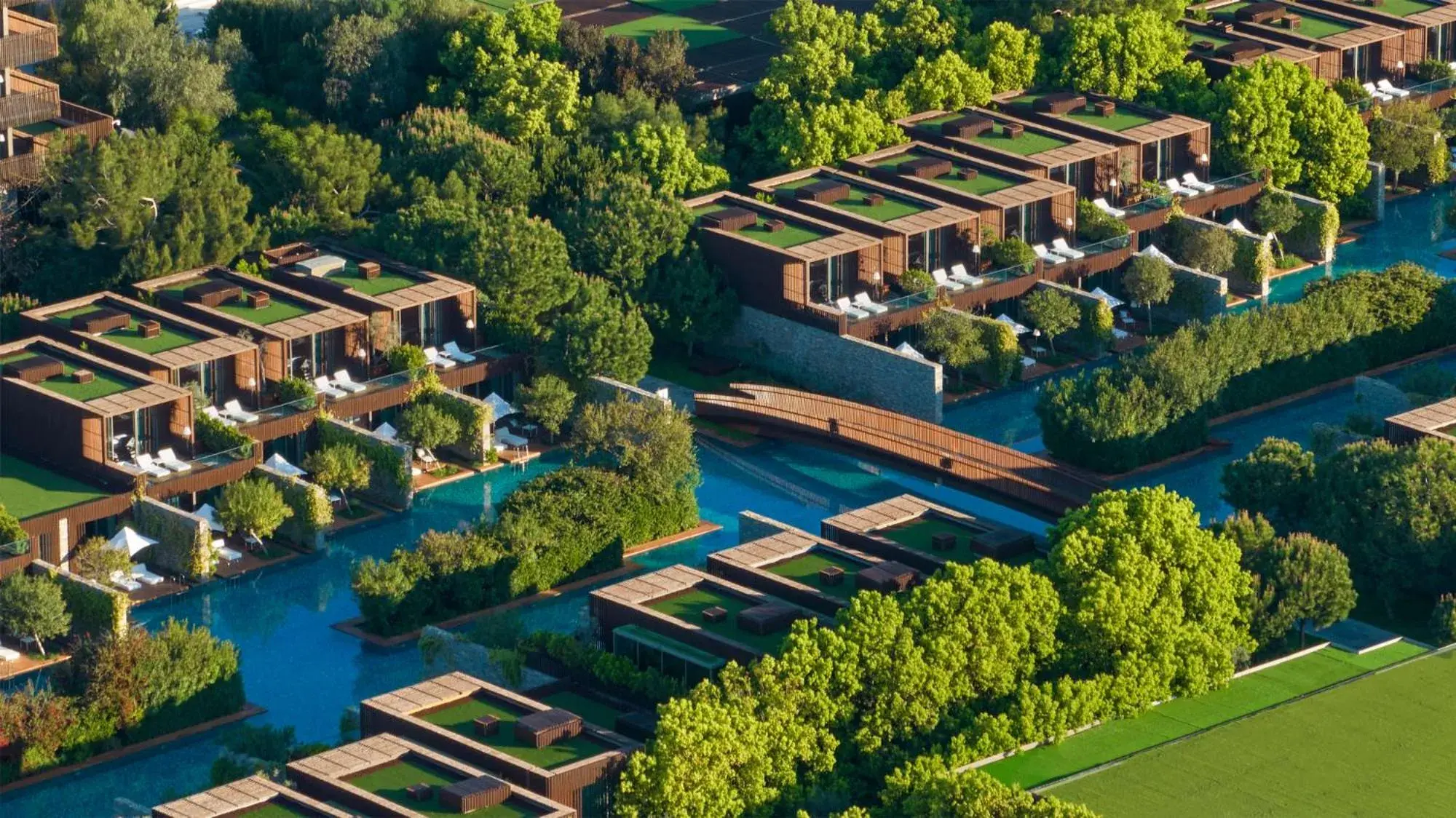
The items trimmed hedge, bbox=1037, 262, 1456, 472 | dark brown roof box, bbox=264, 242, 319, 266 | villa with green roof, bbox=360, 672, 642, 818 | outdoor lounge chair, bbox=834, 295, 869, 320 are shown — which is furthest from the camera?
outdoor lounge chair, bbox=834, 295, 869, 320

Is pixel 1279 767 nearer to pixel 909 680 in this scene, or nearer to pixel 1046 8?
pixel 909 680

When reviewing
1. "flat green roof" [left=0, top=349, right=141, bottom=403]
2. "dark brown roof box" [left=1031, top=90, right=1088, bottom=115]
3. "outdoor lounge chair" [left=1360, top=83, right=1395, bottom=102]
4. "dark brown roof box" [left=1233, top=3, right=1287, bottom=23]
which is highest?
"dark brown roof box" [left=1233, top=3, right=1287, bottom=23]

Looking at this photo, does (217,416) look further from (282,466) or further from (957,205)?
(957,205)

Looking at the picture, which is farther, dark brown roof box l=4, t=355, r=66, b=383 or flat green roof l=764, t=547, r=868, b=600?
dark brown roof box l=4, t=355, r=66, b=383

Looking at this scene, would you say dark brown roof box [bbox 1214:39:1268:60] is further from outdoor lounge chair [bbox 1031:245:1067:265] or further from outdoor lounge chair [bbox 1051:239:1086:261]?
outdoor lounge chair [bbox 1031:245:1067:265]

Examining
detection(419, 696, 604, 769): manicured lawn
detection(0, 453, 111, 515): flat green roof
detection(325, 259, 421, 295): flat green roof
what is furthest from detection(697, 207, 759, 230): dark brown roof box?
detection(419, 696, 604, 769): manicured lawn

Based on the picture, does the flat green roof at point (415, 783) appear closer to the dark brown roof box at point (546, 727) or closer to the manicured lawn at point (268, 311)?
the dark brown roof box at point (546, 727)
